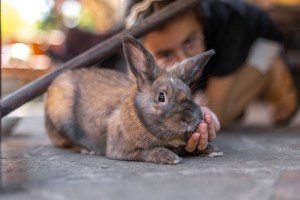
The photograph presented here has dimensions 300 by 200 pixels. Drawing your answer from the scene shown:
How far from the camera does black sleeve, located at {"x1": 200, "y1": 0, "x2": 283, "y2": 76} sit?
4621 mm

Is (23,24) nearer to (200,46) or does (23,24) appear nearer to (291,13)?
(291,13)

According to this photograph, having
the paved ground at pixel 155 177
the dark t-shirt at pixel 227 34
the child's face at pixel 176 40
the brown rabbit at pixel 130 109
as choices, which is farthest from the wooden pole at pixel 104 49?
the dark t-shirt at pixel 227 34

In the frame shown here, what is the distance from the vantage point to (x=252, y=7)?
5047 mm

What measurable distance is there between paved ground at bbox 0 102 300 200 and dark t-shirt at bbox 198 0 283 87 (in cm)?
157

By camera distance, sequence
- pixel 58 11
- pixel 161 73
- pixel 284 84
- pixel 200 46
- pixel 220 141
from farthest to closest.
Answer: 1. pixel 58 11
2. pixel 284 84
3. pixel 200 46
4. pixel 220 141
5. pixel 161 73

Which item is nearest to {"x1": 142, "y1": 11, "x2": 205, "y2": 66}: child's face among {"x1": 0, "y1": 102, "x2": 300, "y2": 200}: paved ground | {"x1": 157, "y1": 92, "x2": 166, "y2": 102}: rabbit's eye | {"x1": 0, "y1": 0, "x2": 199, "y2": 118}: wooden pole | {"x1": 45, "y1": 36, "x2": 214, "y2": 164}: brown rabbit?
{"x1": 0, "y1": 0, "x2": 199, "y2": 118}: wooden pole

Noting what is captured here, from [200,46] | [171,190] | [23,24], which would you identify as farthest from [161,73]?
[23,24]

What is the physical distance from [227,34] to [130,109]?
2.16 meters

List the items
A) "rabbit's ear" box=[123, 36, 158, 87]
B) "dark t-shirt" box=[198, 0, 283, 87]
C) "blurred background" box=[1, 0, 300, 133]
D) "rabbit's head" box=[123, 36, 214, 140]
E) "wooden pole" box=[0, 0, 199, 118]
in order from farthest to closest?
"blurred background" box=[1, 0, 300, 133]
"dark t-shirt" box=[198, 0, 283, 87]
"wooden pole" box=[0, 0, 199, 118]
"rabbit's ear" box=[123, 36, 158, 87]
"rabbit's head" box=[123, 36, 214, 140]

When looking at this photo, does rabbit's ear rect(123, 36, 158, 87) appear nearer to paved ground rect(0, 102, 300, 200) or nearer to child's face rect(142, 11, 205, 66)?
paved ground rect(0, 102, 300, 200)

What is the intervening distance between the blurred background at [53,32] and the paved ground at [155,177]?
2634 millimetres

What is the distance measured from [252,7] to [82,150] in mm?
2617

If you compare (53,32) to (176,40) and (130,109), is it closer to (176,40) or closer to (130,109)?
(176,40)

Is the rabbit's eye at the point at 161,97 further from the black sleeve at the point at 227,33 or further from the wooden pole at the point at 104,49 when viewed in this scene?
the black sleeve at the point at 227,33
